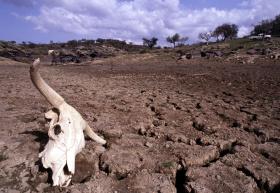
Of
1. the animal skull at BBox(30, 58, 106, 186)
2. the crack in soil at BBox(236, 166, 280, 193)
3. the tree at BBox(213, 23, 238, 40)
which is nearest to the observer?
the animal skull at BBox(30, 58, 106, 186)

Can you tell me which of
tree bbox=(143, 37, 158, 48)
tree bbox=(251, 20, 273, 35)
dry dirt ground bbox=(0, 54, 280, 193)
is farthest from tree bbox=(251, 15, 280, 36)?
dry dirt ground bbox=(0, 54, 280, 193)

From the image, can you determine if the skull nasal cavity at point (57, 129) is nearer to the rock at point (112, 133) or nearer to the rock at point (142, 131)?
the rock at point (112, 133)

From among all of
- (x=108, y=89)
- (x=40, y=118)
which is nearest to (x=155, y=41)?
(x=108, y=89)

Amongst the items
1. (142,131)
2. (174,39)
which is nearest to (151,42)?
(174,39)

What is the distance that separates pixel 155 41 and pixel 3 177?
166 feet

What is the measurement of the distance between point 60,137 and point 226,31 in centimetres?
4898

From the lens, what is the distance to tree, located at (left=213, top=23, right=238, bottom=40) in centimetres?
5019

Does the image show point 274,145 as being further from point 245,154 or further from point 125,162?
point 125,162

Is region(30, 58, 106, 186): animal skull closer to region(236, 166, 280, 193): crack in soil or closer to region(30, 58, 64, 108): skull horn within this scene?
region(30, 58, 64, 108): skull horn

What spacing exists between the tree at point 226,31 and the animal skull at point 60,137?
47899 millimetres

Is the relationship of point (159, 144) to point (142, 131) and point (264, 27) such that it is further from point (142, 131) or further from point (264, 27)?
point (264, 27)

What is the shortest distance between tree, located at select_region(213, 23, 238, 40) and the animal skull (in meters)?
47.9

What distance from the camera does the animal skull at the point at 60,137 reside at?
3.65 meters

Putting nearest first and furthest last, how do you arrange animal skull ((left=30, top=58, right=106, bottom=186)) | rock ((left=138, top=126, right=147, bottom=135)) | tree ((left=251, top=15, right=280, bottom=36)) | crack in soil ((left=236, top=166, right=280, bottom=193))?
animal skull ((left=30, top=58, right=106, bottom=186)), crack in soil ((left=236, top=166, right=280, bottom=193)), rock ((left=138, top=126, right=147, bottom=135)), tree ((left=251, top=15, right=280, bottom=36))
